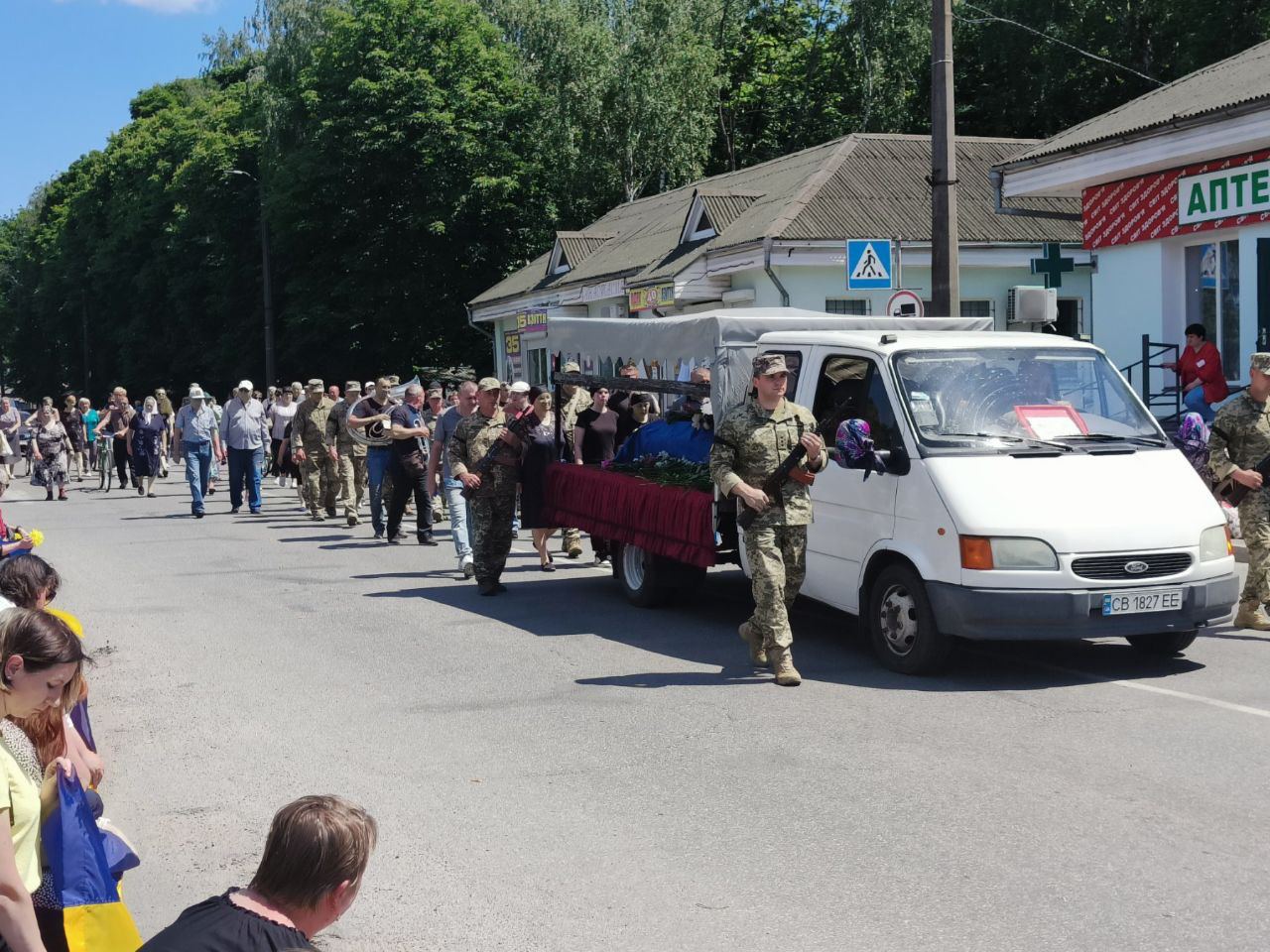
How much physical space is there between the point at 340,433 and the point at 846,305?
484 inches

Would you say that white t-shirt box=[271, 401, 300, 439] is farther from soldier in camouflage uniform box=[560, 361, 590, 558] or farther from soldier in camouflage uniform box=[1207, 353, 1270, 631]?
soldier in camouflage uniform box=[1207, 353, 1270, 631]

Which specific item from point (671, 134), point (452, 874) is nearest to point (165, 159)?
point (671, 134)

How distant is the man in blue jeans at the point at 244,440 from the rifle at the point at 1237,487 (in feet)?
46.9

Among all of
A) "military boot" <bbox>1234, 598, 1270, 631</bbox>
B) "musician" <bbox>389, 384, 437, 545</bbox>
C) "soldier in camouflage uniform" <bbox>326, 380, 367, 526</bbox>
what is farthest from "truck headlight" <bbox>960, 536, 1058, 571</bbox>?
"soldier in camouflage uniform" <bbox>326, 380, 367, 526</bbox>

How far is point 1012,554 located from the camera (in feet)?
27.2

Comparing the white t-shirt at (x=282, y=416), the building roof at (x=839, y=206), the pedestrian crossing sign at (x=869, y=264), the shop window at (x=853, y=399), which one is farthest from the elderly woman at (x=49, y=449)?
the shop window at (x=853, y=399)

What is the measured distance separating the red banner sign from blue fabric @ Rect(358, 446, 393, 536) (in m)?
10.5

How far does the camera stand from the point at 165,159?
70500mm

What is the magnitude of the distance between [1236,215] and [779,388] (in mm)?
12538

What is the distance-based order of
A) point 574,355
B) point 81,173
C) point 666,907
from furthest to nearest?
point 81,173 < point 574,355 < point 666,907

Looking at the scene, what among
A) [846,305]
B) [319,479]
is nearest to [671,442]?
[319,479]

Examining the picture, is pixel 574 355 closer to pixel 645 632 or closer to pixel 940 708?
pixel 645 632

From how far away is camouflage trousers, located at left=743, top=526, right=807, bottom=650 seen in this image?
8594 mm

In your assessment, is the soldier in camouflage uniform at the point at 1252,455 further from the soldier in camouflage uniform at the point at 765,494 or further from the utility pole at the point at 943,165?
the utility pole at the point at 943,165
